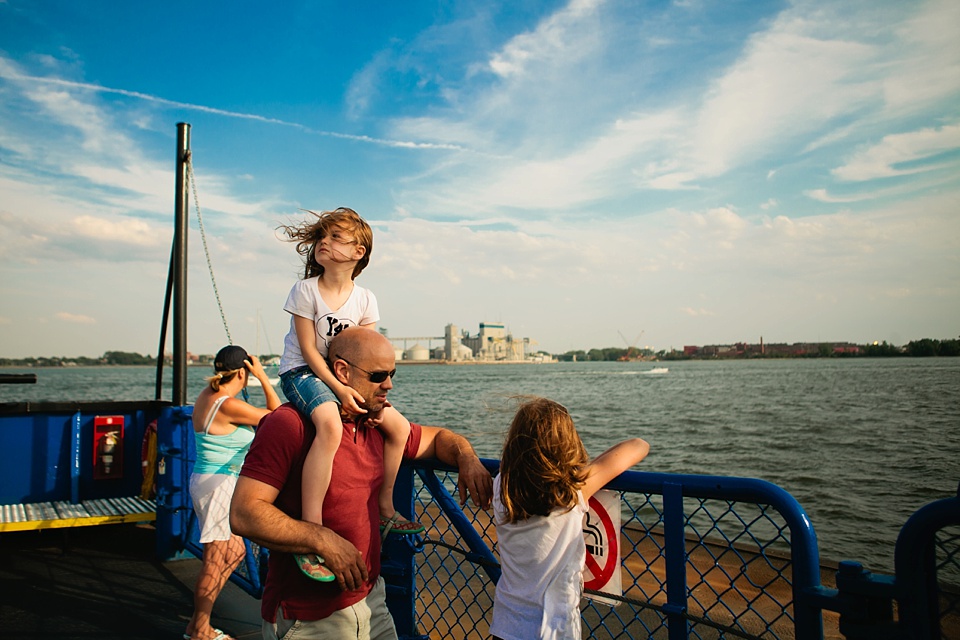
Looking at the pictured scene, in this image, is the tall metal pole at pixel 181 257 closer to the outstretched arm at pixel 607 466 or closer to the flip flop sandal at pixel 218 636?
the flip flop sandal at pixel 218 636

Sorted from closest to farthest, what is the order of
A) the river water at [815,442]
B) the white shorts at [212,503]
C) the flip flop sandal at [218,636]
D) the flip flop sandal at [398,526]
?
1. the flip flop sandal at [398,526]
2. the flip flop sandal at [218,636]
3. the white shorts at [212,503]
4. the river water at [815,442]

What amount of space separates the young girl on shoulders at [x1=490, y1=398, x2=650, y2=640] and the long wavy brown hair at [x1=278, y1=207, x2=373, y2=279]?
1.22m

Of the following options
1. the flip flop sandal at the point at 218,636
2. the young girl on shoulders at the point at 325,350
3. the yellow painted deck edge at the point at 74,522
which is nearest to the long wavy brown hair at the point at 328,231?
the young girl on shoulders at the point at 325,350

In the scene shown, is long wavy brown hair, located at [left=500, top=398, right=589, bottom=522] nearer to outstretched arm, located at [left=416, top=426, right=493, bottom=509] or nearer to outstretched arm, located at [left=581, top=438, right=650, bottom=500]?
outstretched arm, located at [left=581, top=438, right=650, bottom=500]

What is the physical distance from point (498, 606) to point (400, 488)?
0.87 meters

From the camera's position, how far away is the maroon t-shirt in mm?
2301

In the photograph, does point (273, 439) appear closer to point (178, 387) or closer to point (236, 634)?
point (236, 634)

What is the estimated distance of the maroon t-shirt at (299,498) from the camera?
2.30 metres

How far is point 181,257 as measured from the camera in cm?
690

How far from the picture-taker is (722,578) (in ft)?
26.7

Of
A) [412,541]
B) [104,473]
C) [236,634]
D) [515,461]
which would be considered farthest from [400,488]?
[104,473]

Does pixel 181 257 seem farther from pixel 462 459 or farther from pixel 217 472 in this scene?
pixel 462 459

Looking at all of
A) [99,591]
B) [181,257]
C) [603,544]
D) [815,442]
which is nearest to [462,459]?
[603,544]

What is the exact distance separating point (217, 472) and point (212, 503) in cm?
19
